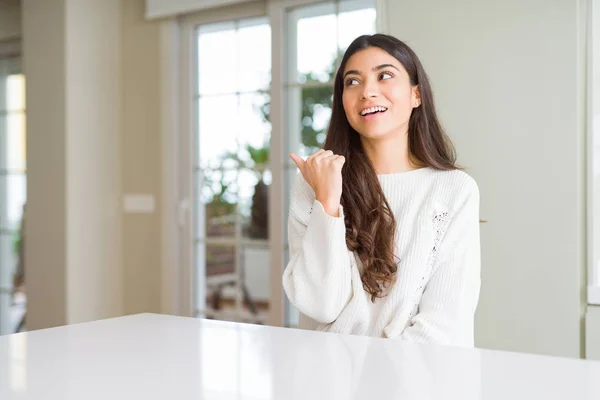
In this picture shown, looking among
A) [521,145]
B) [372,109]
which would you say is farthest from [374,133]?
[521,145]

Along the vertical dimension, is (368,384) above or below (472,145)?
below

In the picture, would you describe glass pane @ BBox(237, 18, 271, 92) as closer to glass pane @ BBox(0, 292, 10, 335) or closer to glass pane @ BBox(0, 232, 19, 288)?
glass pane @ BBox(0, 232, 19, 288)

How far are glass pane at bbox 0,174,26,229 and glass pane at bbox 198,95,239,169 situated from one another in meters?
1.57

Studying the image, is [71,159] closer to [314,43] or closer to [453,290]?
[314,43]

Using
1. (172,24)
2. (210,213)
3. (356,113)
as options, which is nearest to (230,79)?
(172,24)

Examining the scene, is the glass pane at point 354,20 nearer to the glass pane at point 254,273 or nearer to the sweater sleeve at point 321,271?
the glass pane at point 254,273

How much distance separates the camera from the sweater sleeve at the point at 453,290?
1333 millimetres

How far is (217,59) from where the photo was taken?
3.64 meters

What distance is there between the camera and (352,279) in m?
1.41

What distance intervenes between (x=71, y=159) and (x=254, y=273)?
1246 mm

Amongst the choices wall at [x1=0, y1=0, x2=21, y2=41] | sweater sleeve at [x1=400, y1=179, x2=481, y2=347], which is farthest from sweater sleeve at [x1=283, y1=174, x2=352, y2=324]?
wall at [x1=0, y1=0, x2=21, y2=41]

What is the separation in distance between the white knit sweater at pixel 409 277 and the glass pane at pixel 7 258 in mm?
3654

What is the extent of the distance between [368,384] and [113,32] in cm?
359

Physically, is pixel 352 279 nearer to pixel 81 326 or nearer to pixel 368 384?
pixel 81 326
